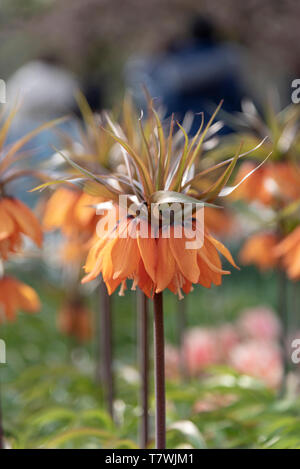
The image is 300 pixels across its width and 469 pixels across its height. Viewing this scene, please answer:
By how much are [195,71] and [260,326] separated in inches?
102

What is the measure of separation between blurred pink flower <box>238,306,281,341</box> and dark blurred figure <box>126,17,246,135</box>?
211 cm

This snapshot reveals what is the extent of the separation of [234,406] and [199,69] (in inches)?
129

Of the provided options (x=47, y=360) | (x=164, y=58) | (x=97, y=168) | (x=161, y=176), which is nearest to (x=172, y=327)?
(x=47, y=360)

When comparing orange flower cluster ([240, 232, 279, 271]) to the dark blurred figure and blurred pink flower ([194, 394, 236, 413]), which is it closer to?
blurred pink flower ([194, 394, 236, 413])

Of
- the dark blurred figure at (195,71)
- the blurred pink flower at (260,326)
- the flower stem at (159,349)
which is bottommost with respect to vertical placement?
the flower stem at (159,349)

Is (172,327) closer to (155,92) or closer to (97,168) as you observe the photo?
(97,168)

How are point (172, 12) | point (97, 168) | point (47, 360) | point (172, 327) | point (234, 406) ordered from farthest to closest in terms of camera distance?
point (172, 12), point (172, 327), point (47, 360), point (234, 406), point (97, 168)

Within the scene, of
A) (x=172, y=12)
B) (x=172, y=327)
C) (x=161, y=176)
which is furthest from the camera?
(x=172, y=12)

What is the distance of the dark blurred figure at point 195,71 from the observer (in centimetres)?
409

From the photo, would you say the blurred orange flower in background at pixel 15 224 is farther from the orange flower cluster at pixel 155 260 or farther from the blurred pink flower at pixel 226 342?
the blurred pink flower at pixel 226 342

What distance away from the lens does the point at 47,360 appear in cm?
221

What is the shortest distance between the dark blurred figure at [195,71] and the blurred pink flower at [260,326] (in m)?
2.11

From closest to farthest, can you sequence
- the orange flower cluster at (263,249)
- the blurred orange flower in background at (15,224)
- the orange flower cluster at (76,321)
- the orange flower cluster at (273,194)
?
1. the blurred orange flower in background at (15,224)
2. the orange flower cluster at (273,194)
3. the orange flower cluster at (263,249)
4. the orange flower cluster at (76,321)

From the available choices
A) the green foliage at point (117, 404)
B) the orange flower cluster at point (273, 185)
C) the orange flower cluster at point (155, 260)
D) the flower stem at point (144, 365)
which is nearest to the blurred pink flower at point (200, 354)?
the green foliage at point (117, 404)
